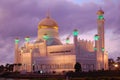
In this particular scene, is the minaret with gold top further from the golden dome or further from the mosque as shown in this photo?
the golden dome

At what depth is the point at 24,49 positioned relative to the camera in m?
66.5

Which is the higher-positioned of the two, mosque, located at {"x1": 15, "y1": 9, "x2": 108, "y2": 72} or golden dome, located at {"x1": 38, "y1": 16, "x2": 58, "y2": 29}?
golden dome, located at {"x1": 38, "y1": 16, "x2": 58, "y2": 29}

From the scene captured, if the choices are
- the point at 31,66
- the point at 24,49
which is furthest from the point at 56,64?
the point at 24,49

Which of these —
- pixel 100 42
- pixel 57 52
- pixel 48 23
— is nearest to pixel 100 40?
pixel 100 42

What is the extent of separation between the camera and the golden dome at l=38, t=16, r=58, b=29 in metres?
67.6

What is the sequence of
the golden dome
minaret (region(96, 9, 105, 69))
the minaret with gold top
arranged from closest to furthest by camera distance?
the minaret with gold top < minaret (region(96, 9, 105, 69)) < the golden dome

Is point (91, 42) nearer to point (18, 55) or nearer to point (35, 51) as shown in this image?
point (35, 51)

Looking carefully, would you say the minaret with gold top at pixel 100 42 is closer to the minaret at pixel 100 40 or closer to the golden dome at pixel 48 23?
the minaret at pixel 100 40

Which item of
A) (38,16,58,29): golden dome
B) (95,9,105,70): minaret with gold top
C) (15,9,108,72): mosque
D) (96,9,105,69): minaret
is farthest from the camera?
(38,16,58,29): golden dome

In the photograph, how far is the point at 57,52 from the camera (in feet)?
196

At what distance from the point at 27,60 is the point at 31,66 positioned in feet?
5.85

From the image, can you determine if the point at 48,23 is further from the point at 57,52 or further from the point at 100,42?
the point at 100,42

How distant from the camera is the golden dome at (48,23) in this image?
67.6 meters

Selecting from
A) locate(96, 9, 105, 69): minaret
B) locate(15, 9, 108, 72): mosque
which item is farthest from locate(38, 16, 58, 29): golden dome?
locate(96, 9, 105, 69): minaret
